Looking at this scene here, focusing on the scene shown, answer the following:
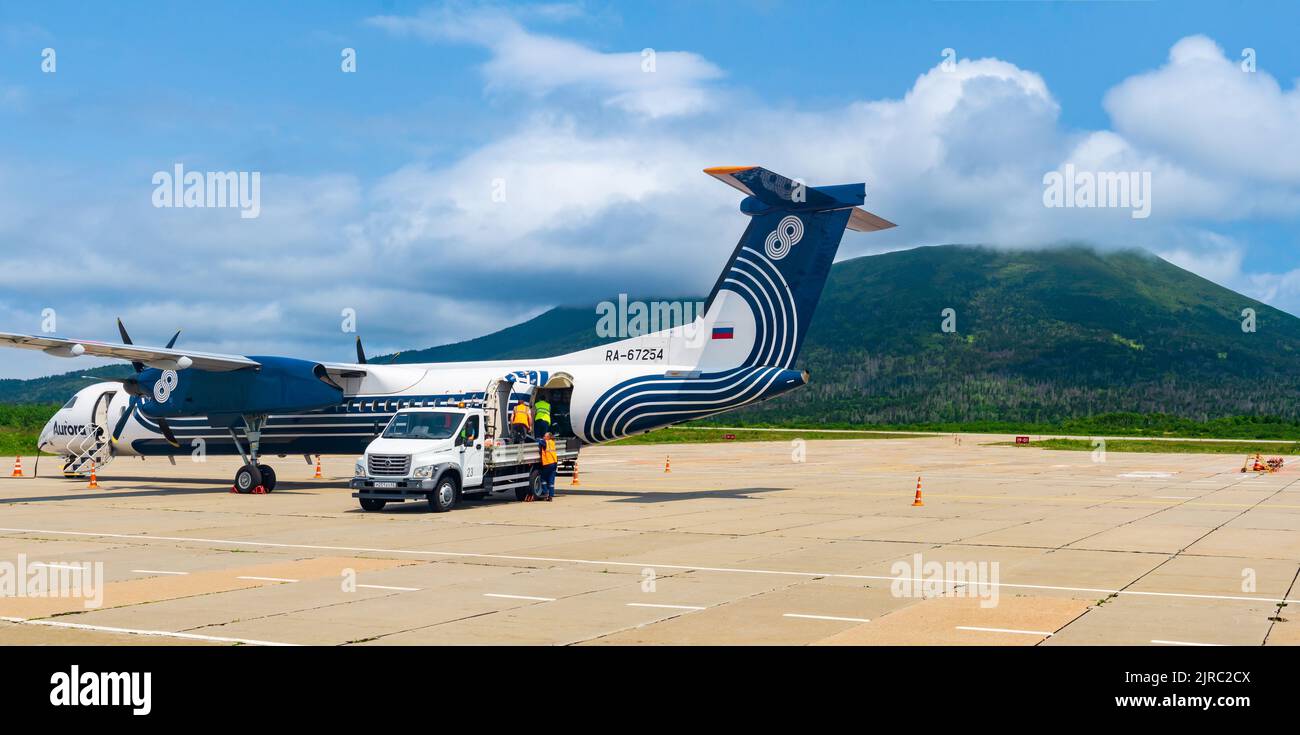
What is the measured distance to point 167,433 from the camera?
3234 cm

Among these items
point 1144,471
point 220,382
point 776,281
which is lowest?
point 1144,471

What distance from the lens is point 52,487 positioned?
31.6m

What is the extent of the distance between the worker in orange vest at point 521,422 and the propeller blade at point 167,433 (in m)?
12.4

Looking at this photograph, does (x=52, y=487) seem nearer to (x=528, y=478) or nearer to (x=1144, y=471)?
(x=528, y=478)

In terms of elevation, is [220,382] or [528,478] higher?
[220,382]

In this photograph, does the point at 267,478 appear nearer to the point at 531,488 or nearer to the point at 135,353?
the point at 135,353

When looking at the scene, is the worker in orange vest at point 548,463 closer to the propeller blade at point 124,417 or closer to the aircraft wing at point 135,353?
the aircraft wing at point 135,353

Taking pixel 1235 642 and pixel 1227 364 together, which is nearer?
pixel 1235 642

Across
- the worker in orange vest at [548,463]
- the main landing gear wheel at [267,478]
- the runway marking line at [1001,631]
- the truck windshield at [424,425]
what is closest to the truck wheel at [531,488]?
the worker in orange vest at [548,463]

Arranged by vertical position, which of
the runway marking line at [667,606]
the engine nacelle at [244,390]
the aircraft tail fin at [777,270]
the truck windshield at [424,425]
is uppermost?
the aircraft tail fin at [777,270]

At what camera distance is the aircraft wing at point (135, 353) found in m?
25.8

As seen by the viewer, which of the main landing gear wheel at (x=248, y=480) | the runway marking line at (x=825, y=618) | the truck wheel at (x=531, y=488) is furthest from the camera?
the main landing gear wheel at (x=248, y=480)
